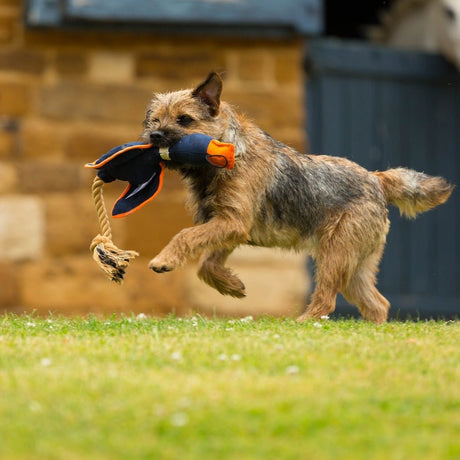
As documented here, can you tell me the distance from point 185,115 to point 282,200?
1.05m

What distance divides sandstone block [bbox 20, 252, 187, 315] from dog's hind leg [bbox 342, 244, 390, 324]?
3315mm

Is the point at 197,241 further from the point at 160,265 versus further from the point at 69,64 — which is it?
the point at 69,64

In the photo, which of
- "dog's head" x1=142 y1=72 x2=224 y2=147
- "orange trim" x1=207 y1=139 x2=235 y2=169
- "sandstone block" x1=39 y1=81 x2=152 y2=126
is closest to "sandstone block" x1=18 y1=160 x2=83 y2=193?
"sandstone block" x1=39 y1=81 x2=152 y2=126

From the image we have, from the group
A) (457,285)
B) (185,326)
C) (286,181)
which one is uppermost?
(286,181)

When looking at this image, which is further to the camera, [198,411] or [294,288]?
[294,288]

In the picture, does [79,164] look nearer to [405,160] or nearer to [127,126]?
[127,126]

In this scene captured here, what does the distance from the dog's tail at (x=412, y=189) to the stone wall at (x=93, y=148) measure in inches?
136

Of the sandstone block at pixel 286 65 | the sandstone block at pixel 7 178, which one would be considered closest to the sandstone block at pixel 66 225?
the sandstone block at pixel 7 178

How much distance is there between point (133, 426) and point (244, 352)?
1.33m

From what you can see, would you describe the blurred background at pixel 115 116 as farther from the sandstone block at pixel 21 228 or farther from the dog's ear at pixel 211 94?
the dog's ear at pixel 211 94

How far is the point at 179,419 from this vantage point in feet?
13.7

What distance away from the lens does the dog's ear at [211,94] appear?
6.97 m

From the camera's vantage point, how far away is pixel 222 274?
7352 millimetres

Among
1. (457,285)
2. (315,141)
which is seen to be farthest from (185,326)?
(457,285)
